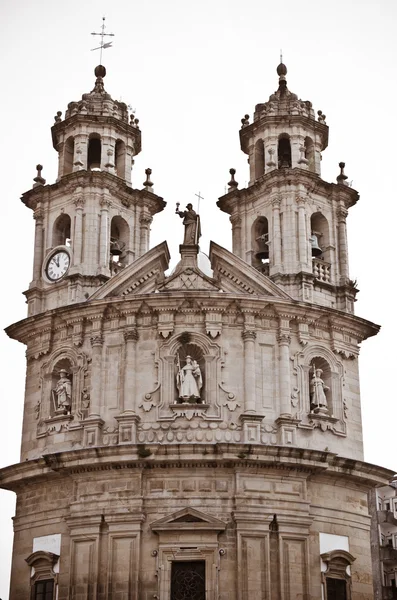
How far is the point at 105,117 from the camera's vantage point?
32.2m

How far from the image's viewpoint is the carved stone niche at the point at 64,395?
27375 millimetres

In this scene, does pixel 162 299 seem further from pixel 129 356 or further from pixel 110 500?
pixel 110 500

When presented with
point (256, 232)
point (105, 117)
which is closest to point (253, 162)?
point (256, 232)

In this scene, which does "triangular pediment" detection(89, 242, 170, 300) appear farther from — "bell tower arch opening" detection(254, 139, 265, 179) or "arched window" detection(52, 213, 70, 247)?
"bell tower arch opening" detection(254, 139, 265, 179)

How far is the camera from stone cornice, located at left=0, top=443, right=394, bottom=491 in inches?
998

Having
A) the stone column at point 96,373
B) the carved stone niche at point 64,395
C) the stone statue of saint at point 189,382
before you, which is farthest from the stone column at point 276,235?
the carved stone niche at point 64,395

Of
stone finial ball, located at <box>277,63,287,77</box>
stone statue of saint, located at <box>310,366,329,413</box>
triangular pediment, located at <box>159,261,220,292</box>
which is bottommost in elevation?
stone statue of saint, located at <box>310,366,329,413</box>

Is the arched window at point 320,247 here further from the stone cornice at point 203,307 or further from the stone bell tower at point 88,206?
the stone bell tower at point 88,206

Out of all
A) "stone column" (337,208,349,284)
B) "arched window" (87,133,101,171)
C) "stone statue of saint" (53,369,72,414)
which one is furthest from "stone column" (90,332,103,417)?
"stone column" (337,208,349,284)

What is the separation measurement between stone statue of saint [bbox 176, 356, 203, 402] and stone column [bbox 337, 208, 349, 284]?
5896mm

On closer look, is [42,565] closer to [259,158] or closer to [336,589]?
[336,589]

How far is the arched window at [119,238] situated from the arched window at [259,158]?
14.6 ft

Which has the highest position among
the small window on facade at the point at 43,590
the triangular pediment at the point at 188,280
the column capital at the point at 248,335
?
the triangular pediment at the point at 188,280

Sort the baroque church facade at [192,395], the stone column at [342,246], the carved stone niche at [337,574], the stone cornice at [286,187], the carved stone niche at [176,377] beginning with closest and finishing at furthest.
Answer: the baroque church facade at [192,395] < the carved stone niche at [337,574] < the carved stone niche at [176,377] < the stone column at [342,246] < the stone cornice at [286,187]
